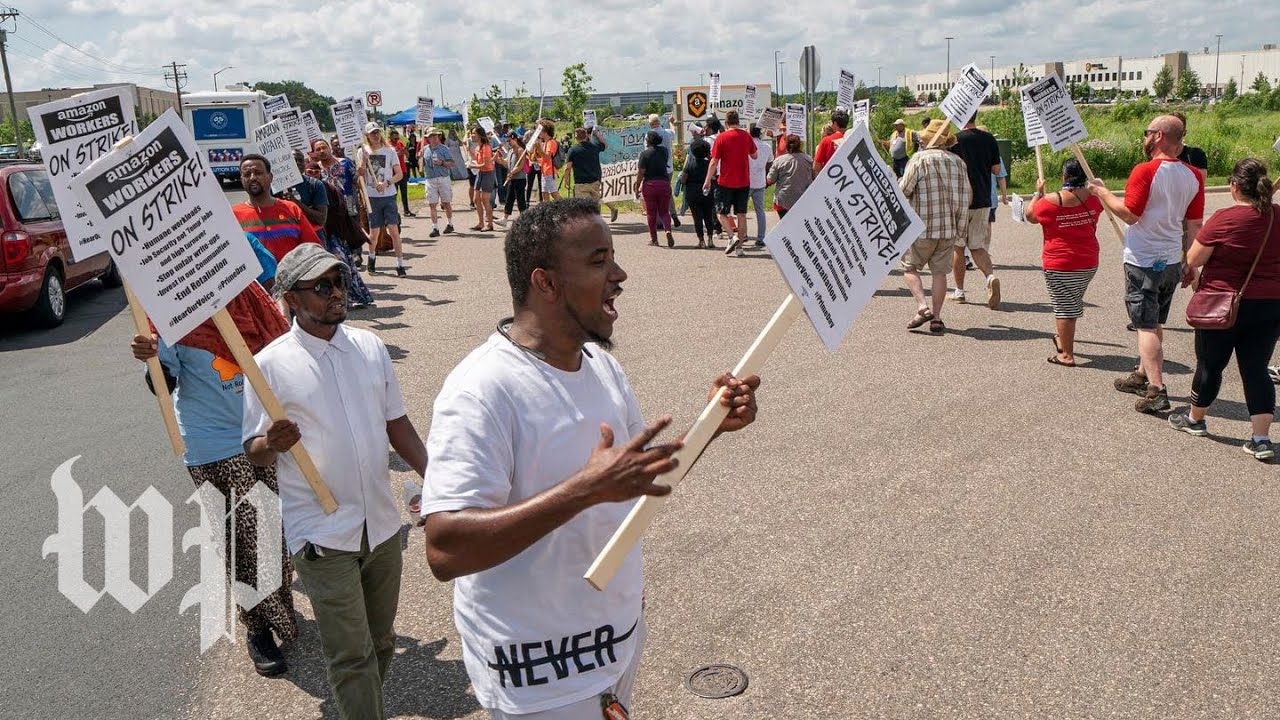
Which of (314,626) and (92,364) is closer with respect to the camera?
(314,626)

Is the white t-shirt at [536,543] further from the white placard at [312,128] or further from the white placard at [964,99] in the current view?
the white placard at [312,128]

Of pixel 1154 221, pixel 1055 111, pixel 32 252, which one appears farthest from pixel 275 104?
Result: pixel 1154 221

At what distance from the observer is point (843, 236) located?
2.73 meters

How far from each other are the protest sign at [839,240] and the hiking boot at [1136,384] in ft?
18.4

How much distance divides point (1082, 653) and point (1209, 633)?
605 mm

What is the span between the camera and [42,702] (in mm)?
4223

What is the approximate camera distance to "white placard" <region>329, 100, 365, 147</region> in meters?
Result: 16.4

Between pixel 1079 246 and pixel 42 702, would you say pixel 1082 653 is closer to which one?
pixel 42 702

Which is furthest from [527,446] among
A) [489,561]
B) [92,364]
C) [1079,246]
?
[92,364]

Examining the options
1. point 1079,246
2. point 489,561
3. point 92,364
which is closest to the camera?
point 489,561

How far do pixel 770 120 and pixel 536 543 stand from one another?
18.7m

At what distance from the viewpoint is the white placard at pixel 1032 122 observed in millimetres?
8828

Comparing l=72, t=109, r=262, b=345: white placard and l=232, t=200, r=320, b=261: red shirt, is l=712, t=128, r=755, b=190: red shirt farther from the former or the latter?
l=72, t=109, r=262, b=345: white placard

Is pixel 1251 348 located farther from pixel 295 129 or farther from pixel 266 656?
pixel 295 129
